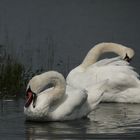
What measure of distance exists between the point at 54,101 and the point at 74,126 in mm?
726

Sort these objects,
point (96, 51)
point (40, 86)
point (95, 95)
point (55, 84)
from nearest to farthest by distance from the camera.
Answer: point (40, 86) → point (55, 84) → point (95, 95) → point (96, 51)

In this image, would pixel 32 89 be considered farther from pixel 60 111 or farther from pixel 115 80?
pixel 115 80

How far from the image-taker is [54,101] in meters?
12.0

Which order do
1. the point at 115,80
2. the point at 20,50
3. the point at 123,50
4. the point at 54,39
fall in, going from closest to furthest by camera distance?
the point at 115,80
the point at 123,50
the point at 20,50
the point at 54,39

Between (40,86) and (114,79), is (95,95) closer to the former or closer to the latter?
(40,86)

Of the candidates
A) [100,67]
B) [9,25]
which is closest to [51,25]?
[9,25]

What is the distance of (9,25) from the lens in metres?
25.6

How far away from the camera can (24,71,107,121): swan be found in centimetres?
1172

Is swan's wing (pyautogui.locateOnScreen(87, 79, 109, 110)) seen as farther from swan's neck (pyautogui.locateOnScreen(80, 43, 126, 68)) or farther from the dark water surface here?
swan's neck (pyautogui.locateOnScreen(80, 43, 126, 68))

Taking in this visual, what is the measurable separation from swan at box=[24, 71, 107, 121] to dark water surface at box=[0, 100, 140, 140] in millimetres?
122

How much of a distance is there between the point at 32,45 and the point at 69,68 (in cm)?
354

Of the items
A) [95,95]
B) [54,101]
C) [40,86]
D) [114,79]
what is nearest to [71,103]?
[54,101]

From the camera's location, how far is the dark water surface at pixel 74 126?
10438 millimetres

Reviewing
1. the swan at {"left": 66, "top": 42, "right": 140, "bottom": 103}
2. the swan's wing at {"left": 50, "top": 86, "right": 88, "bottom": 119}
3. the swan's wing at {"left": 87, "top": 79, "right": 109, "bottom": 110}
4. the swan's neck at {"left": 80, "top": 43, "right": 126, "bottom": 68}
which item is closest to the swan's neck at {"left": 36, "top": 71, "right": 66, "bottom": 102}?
the swan's wing at {"left": 50, "top": 86, "right": 88, "bottom": 119}
